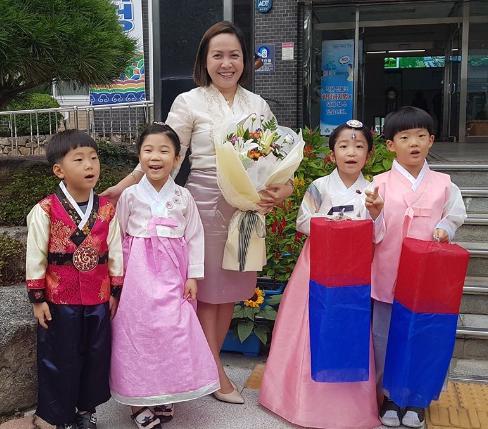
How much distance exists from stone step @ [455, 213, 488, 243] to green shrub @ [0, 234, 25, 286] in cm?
323

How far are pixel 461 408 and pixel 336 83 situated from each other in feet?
30.0

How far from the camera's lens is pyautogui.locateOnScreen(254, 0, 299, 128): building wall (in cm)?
1016

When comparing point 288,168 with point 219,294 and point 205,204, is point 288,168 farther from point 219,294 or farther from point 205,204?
point 219,294

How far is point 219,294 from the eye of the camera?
9.29ft

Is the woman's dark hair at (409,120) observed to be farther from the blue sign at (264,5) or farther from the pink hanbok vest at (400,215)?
the blue sign at (264,5)

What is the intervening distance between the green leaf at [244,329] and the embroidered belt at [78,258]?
4.36 feet

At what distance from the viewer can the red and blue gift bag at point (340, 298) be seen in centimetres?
243

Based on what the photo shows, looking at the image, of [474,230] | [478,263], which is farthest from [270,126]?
[474,230]

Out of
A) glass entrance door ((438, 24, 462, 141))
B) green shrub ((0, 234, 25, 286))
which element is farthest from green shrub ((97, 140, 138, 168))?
glass entrance door ((438, 24, 462, 141))

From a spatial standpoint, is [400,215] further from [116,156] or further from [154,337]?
[116,156]

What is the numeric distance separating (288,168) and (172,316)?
861mm

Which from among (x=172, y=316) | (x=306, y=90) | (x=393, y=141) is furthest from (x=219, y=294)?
(x=306, y=90)

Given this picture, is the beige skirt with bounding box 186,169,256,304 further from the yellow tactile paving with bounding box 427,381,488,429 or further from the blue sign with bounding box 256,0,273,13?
the blue sign with bounding box 256,0,273,13

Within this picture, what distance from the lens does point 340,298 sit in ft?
8.04
